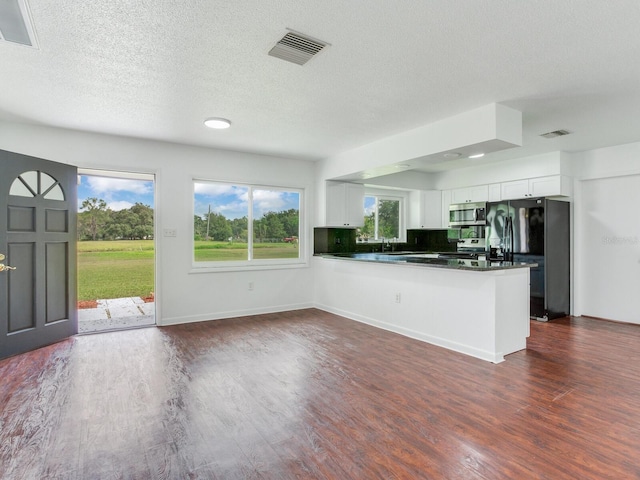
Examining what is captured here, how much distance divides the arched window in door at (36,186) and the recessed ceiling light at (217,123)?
6.06 feet

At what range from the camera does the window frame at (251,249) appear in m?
5.01

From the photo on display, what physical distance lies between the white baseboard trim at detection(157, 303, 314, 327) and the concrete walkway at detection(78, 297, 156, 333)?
300 millimetres

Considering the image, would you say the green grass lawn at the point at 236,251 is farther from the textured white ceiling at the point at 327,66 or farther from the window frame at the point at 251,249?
the textured white ceiling at the point at 327,66

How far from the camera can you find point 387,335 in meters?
4.27

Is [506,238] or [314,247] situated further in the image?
[314,247]

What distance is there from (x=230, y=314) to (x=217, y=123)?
9.04ft

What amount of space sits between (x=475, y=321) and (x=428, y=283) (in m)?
0.67

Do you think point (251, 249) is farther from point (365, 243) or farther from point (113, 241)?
point (113, 241)

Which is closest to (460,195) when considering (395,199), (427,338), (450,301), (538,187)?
(395,199)

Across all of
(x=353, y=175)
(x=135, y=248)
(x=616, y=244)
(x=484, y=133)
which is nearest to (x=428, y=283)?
(x=484, y=133)

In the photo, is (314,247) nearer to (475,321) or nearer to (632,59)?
(475,321)

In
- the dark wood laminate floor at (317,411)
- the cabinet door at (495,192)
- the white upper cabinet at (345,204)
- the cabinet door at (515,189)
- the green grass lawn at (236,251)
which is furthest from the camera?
the cabinet door at (495,192)

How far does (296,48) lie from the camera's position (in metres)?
2.35

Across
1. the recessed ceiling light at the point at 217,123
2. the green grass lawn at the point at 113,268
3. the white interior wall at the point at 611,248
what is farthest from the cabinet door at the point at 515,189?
the green grass lawn at the point at 113,268
